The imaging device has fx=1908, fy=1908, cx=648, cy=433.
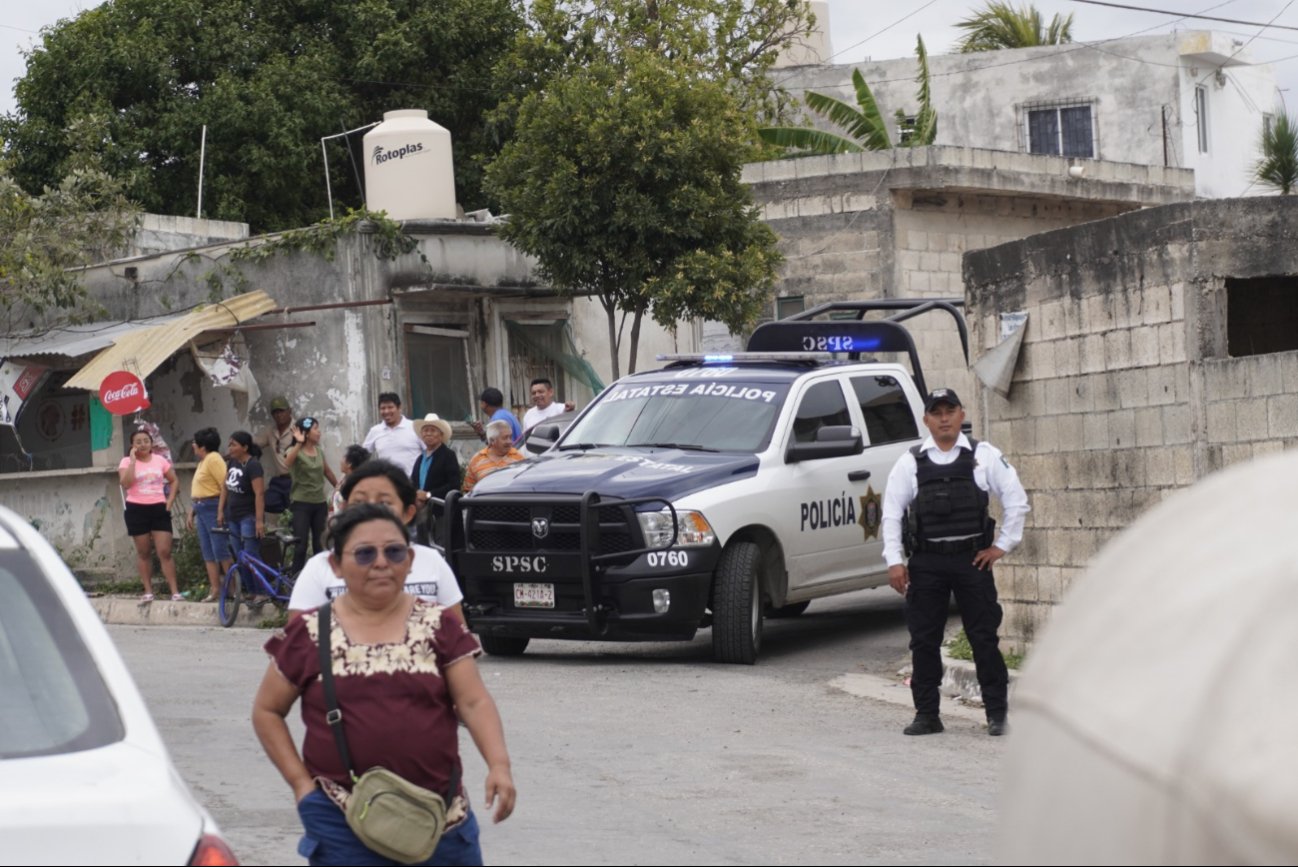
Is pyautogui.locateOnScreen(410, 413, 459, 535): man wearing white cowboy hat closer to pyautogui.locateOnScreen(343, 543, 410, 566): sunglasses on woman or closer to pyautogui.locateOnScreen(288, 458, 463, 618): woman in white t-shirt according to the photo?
pyautogui.locateOnScreen(288, 458, 463, 618): woman in white t-shirt

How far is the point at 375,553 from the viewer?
492 centimetres

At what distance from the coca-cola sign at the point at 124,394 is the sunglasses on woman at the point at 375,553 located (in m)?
15.2

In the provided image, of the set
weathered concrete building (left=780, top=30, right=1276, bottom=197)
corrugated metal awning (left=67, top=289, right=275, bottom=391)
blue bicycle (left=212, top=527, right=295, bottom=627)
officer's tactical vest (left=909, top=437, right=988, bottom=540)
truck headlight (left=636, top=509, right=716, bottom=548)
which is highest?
weathered concrete building (left=780, top=30, right=1276, bottom=197)

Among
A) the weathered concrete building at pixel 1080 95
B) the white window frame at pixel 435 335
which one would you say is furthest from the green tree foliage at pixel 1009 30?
the white window frame at pixel 435 335

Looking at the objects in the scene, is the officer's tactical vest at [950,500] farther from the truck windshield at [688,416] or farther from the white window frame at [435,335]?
the white window frame at [435,335]

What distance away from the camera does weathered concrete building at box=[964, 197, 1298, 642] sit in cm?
1066

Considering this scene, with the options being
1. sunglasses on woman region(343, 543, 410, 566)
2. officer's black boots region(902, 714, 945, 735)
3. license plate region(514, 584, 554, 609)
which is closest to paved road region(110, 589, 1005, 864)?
officer's black boots region(902, 714, 945, 735)

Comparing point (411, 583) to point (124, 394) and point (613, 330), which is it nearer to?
point (124, 394)

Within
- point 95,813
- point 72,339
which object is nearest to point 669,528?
point 95,813

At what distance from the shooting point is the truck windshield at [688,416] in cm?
1337

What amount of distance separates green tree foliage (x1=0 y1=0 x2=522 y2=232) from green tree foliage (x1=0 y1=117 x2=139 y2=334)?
33.5 ft

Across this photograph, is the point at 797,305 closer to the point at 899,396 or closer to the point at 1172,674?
the point at 899,396

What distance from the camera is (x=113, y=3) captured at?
36.9 metres

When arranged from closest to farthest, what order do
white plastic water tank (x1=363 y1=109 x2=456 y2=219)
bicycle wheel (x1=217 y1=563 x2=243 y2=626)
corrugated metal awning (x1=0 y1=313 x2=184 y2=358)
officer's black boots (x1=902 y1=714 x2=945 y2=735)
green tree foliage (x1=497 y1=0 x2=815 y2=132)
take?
1. officer's black boots (x1=902 y1=714 x2=945 y2=735)
2. bicycle wheel (x1=217 y1=563 x2=243 y2=626)
3. corrugated metal awning (x1=0 y1=313 x2=184 y2=358)
4. white plastic water tank (x1=363 y1=109 x2=456 y2=219)
5. green tree foliage (x1=497 y1=0 x2=815 y2=132)
